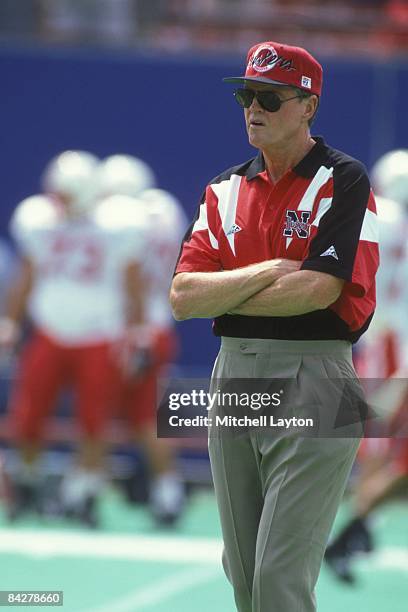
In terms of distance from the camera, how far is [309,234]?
409 cm

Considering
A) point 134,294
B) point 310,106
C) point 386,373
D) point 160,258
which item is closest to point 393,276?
point 386,373

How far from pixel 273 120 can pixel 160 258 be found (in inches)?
197

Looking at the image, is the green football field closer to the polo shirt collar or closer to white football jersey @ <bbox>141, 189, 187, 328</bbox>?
white football jersey @ <bbox>141, 189, 187, 328</bbox>

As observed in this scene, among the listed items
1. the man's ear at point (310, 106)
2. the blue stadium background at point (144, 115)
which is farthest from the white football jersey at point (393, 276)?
the man's ear at point (310, 106)

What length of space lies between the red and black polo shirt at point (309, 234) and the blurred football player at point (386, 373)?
231cm

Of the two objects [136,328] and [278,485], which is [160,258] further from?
[278,485]

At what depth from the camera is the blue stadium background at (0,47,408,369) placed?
34.6 feet

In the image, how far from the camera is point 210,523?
29.9 ft

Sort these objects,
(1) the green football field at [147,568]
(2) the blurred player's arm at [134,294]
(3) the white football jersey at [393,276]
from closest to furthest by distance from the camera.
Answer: (1) the green football field at [147,568], (3) the white football jersey at [393,276], (2) the blurred player's arm at [134,294]

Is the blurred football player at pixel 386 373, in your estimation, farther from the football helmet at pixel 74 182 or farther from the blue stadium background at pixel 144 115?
the blue stadium background at pixel 144 115

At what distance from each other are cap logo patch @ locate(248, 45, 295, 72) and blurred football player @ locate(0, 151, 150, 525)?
15.3 ft

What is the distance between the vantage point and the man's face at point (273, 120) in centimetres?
416

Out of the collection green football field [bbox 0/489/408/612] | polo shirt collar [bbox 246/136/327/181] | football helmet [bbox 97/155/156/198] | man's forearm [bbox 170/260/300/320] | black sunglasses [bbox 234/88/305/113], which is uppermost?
black sunglasses [bbox 234/88/305/113]

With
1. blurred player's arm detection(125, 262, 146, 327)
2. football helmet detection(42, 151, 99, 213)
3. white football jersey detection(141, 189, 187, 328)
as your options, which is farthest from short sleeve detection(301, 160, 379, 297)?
football helmet detection(42, 151, 99, 213)
